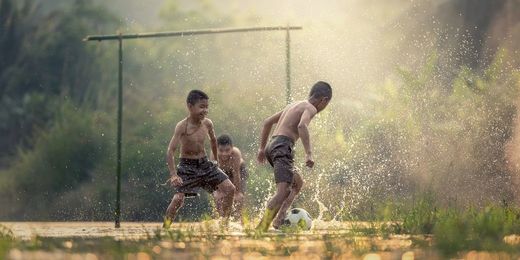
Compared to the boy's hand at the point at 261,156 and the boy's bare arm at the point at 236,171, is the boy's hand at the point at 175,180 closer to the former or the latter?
the boy's hand at the point at 261,156

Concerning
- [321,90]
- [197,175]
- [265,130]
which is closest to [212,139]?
[197,175]

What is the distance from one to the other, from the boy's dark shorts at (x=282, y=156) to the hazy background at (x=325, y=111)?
3.13 metres

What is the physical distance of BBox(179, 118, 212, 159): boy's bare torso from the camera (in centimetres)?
1396

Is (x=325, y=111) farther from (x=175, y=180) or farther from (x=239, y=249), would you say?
(x=239, y=249)

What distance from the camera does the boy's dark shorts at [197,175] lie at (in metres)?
14.0

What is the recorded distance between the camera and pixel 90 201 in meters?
27.2

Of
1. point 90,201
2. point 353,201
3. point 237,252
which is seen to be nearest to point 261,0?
point 90,201

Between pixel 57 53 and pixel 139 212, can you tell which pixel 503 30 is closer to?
pixel 139 212

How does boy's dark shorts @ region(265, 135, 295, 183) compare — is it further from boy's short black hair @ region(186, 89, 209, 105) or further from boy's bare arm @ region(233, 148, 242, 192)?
boy's bare arm @ region(233, 148, 242, 192)

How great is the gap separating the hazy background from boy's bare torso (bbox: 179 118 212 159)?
2.91m

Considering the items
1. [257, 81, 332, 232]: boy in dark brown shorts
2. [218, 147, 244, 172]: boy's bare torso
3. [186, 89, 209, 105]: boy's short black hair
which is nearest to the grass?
[257, 81, 332, 232]: boy in dark brown shorts

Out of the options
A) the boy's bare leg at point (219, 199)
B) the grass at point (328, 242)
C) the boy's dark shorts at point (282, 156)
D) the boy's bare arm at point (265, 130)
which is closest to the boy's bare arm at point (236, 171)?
the boy's bare leg at point (219, 199)

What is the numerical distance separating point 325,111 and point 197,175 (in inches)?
530

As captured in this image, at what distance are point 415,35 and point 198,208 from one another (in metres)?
12.7
